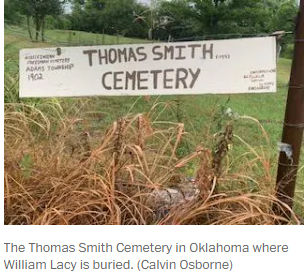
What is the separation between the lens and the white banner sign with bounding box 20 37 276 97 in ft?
5.97

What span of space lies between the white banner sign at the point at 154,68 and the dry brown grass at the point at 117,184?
0.77ft

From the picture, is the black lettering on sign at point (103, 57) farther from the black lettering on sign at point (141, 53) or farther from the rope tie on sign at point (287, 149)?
the rope tie on sign at point (287, 149)

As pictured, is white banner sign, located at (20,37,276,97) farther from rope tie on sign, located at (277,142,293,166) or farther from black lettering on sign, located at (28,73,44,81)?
rope tie on sign, located at (277,142,293,166)

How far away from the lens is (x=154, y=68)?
1931 millimetres

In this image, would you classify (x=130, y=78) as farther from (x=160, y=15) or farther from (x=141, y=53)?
(x=160, y=15)

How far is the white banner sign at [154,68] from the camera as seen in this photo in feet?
5.97

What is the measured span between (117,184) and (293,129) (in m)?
0.84

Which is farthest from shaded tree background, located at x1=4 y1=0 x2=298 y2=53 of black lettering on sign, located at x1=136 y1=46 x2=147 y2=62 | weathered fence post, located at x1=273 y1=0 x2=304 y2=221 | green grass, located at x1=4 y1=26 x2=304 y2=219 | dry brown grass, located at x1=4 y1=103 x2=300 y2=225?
weathered fence post, located at x1=273 y1=0 x2=304 y2=221

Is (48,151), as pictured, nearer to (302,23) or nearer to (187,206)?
(187,206)

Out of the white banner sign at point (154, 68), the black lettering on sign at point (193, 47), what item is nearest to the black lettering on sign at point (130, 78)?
the white banner sign at point (154, 68)

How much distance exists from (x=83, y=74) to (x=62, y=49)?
160 millimetres

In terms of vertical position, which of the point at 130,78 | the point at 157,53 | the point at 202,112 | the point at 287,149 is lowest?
the point at 287,149

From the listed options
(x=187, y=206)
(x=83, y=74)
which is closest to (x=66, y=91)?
(x=83, y=74)

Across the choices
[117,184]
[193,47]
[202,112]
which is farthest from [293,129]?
[202,112]
